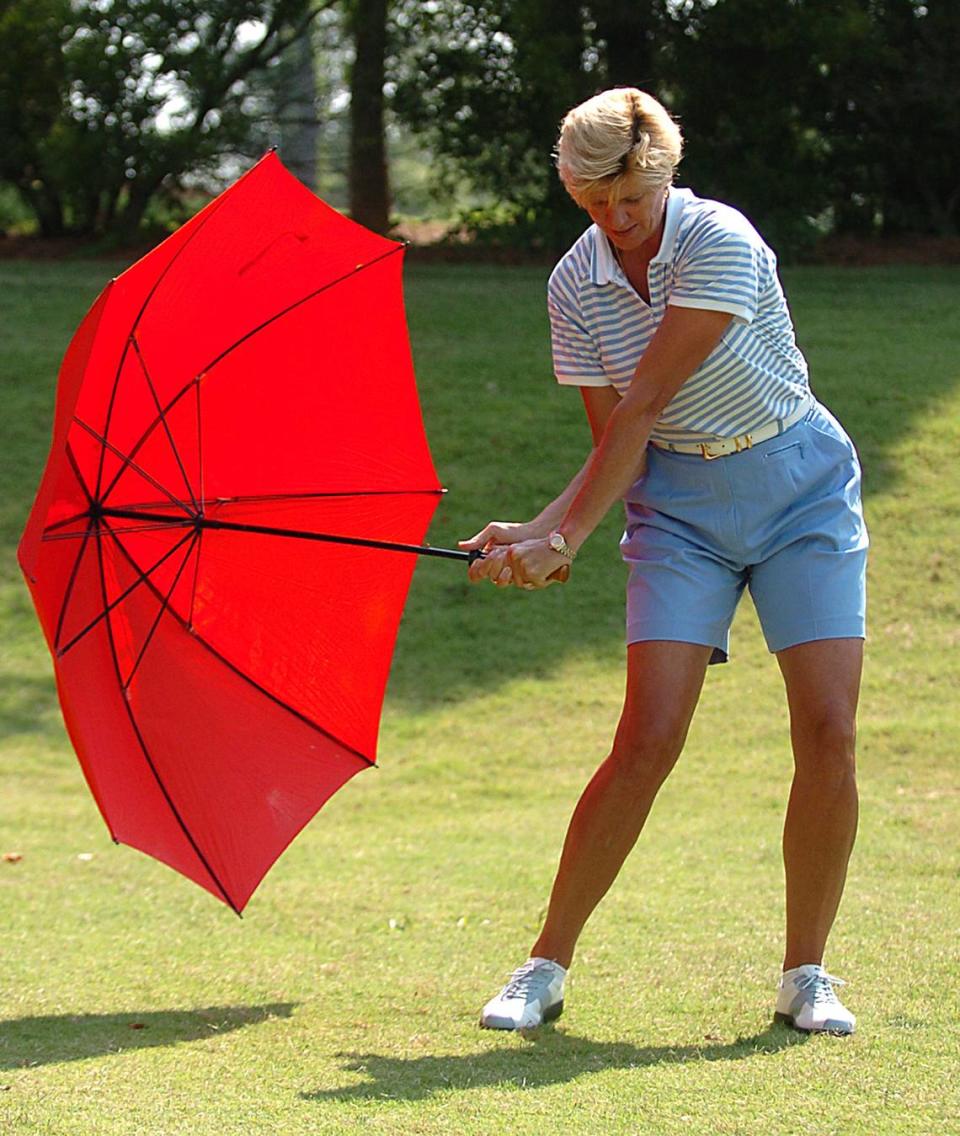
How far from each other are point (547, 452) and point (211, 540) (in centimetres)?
664

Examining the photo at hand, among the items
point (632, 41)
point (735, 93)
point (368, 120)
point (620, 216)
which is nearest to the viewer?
point (620, 216)

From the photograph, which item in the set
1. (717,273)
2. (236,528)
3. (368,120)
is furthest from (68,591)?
(368,120)

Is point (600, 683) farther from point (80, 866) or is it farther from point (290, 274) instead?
point (290, 274)

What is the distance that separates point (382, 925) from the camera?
201 inches

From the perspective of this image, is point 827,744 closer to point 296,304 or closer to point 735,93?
point 296,304

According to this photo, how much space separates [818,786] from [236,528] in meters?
1.51

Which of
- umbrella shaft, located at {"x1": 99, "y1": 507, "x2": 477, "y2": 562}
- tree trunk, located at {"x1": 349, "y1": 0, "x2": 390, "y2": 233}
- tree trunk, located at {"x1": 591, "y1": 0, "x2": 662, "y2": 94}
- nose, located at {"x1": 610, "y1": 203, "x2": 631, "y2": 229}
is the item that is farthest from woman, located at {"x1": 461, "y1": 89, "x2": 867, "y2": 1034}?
tree trunk, located at {"x1": 349, "y1": 0, "x2": 390, "y2": 233}

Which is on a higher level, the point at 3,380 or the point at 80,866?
the point at 3,380

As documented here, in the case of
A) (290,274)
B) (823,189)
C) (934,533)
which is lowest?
(934,533)

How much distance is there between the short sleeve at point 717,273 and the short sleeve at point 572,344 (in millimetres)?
303

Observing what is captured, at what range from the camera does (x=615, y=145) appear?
344cm

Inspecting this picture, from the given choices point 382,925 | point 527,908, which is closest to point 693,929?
point 527,908

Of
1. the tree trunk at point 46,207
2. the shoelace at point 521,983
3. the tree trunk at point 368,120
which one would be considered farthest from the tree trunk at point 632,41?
the shoelace at point 521,983

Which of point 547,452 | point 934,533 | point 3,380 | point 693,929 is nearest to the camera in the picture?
point 693,929
